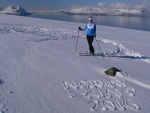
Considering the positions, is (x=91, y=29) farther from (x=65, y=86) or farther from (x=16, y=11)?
(x=16, y=11)

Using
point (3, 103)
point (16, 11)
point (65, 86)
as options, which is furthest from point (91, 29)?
point (16, 11)

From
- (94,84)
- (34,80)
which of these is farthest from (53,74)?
(94,84)

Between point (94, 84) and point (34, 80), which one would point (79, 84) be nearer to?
point (94, 84)

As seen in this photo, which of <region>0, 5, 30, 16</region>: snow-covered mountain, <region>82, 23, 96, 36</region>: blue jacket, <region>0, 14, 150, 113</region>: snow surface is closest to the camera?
<region>0, 14, 150, 113</region>: snow surface

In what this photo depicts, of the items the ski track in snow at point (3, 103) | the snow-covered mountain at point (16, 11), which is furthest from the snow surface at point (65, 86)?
the snow-covered mountain at point (16, 11)

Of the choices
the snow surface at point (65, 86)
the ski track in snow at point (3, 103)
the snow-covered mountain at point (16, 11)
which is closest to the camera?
the ski track in snow at point (3, 103)

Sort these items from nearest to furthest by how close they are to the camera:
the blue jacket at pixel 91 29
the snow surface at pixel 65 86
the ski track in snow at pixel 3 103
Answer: the ski track in snow at pixel 3 103 → the snow surface at pixel 65 86 → the blue jacket at pixel 91 29

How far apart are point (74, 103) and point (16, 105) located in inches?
50.9

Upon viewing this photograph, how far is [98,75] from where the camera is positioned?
6801 millimetres

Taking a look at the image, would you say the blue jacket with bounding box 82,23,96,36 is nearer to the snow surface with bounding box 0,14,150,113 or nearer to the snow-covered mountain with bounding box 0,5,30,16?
the snow surface with bounding box 0,14,150,113

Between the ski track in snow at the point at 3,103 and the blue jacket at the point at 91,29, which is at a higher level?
the blue jacket at the point at 91,29

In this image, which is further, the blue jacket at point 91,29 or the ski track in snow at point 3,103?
the blue jacket at point 91,29

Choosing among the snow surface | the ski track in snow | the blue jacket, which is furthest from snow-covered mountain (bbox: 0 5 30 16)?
the ski track in snow

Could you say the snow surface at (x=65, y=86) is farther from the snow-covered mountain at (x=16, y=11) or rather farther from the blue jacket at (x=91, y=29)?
the snow-covered mountain at (x=16, y=11)
